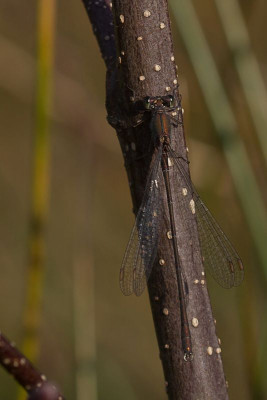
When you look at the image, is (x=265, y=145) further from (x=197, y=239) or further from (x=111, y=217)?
(x=111, y=217)

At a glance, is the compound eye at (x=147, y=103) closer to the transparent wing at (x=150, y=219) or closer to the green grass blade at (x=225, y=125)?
the transparent wing at (x=150, y=219)

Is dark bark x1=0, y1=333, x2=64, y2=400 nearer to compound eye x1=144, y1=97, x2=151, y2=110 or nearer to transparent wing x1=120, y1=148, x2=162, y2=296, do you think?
transparent wing x1=120, y1=148, x2=162, y2=296

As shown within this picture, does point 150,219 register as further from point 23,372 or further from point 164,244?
point 23,372

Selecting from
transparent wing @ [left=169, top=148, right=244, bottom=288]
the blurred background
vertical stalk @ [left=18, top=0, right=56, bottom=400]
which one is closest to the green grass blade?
the blurred background

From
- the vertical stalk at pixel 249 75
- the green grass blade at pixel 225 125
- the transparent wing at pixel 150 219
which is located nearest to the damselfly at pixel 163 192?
the transparent wing at pixel 150 219

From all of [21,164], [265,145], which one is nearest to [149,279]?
[265,145]

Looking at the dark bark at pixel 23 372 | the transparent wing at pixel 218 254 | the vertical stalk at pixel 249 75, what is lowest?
the dark bark at pixel 23 372
